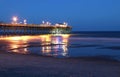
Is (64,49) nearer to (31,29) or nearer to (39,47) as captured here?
(39,47)

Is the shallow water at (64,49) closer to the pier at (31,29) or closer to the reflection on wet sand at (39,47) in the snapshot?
the reflection on wet sand at (39,47)

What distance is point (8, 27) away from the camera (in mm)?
116250

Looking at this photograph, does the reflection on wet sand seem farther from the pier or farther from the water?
the pier

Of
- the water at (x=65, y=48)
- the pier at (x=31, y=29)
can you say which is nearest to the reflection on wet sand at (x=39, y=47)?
the water at (x=65, y=48)

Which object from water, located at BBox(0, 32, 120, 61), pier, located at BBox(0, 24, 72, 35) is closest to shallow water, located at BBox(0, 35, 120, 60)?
water, located at BBox(0, 32, 120, 61)

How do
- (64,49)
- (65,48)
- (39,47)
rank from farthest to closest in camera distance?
(39,47) → (65,48) → (64,49)

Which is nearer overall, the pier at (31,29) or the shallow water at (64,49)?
the shallow water at (64,49)

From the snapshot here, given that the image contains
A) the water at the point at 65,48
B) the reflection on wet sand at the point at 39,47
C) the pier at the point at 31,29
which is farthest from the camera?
the pier at the point at 31,29

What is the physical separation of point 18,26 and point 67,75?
10549 cm

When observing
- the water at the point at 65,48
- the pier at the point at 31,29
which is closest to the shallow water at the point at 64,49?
the water at the point at 65,48

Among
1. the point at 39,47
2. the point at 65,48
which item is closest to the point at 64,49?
the point at 65,48

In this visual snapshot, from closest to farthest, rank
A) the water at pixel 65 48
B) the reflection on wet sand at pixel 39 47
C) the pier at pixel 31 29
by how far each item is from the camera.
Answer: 1. the water at pixel 65 48
2. the reflection on wet sand at pixel 39 47
3. the pier at pixel 31 29

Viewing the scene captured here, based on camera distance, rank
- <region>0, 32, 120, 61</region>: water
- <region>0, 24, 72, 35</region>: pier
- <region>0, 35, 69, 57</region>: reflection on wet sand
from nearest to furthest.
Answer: <region>0, 32, 120, 61</region>: water
<region>0, 35, 69, 57</region>: reflection on wet sand
<region>0, 24, 72, 35</region>: pier

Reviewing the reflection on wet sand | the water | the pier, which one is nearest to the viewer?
the water
